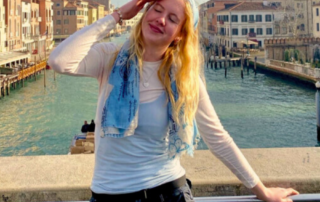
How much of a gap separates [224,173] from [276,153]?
218 mm

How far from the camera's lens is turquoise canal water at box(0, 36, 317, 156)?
7566 mm

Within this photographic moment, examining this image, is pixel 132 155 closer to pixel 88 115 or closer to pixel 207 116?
pixel 207 116

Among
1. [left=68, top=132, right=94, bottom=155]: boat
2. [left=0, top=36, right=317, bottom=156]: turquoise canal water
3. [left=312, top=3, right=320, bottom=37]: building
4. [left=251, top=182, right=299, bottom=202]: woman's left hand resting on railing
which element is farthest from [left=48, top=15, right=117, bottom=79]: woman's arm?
[left=312, top=3, right=320, bottom=37]: building

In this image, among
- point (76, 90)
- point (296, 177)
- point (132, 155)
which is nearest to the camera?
point (132, 155)

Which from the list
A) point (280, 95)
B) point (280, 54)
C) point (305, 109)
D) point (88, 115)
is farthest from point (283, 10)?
point (88, 115)

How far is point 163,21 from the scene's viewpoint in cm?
73

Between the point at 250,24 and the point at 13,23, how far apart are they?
12.9m

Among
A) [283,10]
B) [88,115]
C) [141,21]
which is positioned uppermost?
[283,10]

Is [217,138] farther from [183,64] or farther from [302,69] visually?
[302,69]

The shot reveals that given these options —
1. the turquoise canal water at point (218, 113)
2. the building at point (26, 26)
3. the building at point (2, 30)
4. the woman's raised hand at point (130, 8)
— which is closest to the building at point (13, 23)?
the building at point (2, 30)

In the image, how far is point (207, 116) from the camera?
29.3 inches

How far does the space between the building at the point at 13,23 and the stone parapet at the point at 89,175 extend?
20.3m

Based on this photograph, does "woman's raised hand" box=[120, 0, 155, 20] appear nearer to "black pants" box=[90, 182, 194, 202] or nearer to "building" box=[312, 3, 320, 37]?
"black pants" box=[90, 182, 194, 202]

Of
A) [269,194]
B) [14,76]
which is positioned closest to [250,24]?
[14,76]
